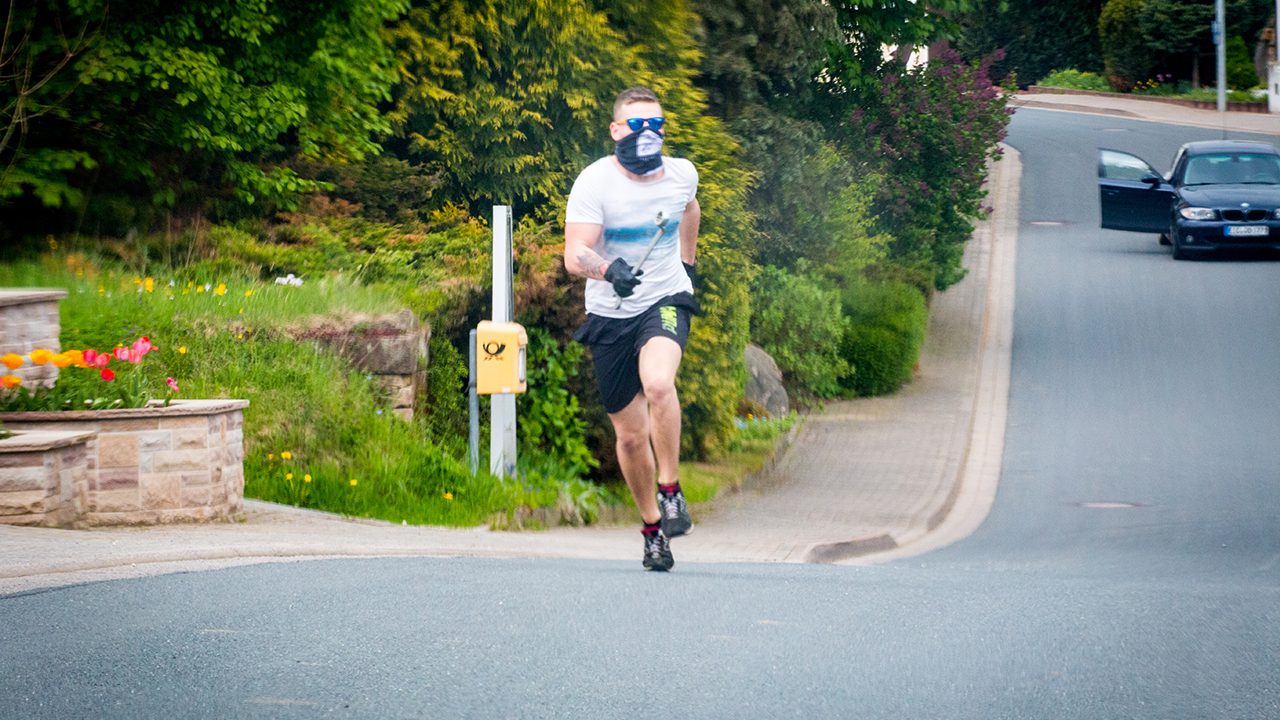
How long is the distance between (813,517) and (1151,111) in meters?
44.1

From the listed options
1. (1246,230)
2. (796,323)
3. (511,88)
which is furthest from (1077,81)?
(511,88)

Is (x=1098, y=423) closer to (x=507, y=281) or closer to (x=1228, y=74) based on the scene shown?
(x=507, y=281)

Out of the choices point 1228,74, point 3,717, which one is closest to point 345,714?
point 3,717

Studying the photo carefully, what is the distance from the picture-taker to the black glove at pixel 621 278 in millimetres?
6730

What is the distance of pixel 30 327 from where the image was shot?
9117 mm

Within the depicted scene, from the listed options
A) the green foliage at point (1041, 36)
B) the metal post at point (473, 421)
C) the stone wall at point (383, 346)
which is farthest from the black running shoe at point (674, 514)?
the green foliage at point (1041, 36)

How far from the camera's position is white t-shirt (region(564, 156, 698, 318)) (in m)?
6.96

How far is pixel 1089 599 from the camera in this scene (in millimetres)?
7137

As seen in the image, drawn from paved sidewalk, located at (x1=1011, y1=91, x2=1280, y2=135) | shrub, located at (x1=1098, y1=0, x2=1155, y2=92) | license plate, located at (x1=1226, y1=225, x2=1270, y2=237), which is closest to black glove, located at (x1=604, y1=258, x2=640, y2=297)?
license plate, located at (x1=1226, y1=225, x2=1270, y2=237)

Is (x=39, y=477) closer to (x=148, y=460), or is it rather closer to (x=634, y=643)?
(x=148, y=460)

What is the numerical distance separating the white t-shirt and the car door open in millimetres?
20444

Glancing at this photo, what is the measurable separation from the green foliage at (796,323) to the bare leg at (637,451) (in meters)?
11.0

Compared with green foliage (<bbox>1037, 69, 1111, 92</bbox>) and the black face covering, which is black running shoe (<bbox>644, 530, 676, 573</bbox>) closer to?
the black face covering

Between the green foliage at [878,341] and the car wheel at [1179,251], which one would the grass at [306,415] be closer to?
the green foliage at [878,341]
